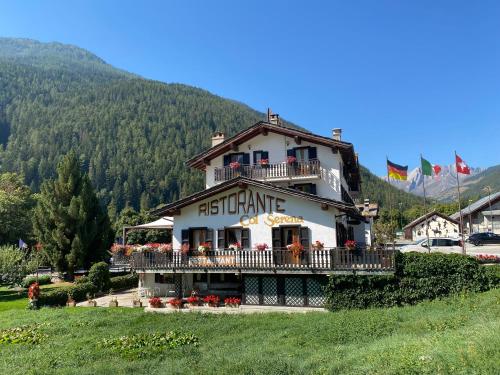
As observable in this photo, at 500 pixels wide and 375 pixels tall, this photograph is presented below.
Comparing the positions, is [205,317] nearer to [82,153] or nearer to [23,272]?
[23,272]

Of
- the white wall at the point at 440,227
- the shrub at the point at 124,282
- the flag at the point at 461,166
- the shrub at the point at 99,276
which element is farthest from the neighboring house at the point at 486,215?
the shrub at the point at 99,276

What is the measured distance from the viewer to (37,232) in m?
40.0

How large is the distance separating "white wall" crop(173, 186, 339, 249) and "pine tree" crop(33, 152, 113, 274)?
18199mm

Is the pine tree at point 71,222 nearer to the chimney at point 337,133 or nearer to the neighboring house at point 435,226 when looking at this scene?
the chimney at point 337,133

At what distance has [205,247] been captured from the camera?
76.9 ft

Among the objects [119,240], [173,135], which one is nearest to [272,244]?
[119,240]

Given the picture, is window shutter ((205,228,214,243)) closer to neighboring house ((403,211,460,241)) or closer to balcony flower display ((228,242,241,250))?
balcony flower display ((228,242,241,250))

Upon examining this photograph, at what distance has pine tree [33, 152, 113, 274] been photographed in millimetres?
38312

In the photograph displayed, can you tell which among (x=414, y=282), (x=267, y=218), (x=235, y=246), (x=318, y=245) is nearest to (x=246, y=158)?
(x=267, y=218)

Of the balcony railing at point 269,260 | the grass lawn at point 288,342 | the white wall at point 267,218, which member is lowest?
the grass lawn at point 288,342

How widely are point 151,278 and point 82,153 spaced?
16729 centimetres

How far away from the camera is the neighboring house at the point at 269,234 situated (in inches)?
838

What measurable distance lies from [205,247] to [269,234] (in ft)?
12.9

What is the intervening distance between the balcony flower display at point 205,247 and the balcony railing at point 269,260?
264 millimetres
